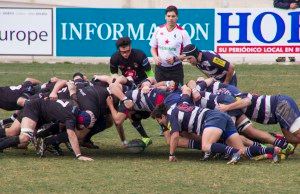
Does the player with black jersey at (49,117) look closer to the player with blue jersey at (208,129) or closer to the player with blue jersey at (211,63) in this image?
the player with blue jersey at (208,129)

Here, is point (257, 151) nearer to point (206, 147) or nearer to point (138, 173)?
point (206, 147)

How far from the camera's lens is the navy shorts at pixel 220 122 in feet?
43.7

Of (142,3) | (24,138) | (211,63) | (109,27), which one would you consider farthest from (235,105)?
(142,3)

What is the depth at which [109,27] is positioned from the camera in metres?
26.9

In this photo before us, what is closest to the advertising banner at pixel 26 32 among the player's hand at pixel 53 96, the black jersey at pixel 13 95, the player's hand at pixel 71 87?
the black jersey at pixel 13 95

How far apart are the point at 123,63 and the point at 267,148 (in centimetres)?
299

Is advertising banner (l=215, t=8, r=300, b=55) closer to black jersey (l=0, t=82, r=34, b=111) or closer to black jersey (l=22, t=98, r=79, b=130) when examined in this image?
black jersey (l=0, t=82, r=34, b=111)

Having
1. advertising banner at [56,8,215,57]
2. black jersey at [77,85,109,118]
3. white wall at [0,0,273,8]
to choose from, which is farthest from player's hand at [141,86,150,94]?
white wall at [0,0,273,8]

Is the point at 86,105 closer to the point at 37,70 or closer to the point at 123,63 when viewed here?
the point at 123,63

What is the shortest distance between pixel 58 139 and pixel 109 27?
1316 centimetres

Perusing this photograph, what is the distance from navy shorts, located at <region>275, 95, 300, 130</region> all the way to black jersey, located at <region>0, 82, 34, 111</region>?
133 inches

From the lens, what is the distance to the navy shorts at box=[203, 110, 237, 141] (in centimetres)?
1333

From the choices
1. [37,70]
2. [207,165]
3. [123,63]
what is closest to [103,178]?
[207,165]

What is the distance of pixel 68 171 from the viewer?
499 inches
